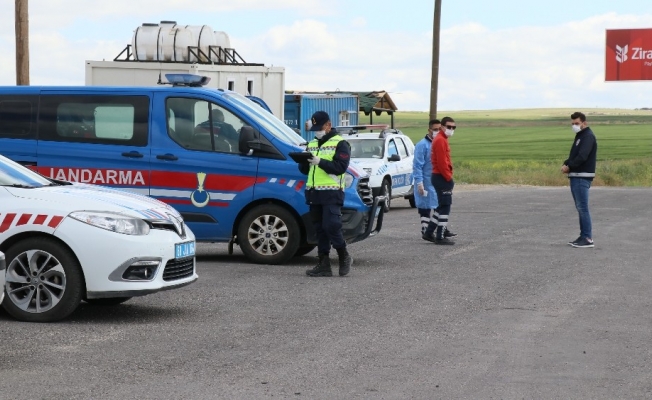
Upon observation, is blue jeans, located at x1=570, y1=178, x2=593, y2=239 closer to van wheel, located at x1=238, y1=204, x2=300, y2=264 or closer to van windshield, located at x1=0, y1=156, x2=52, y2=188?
van wheel, located at x1=238, y1=204, x2=300, y2=264

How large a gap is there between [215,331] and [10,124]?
5.77m

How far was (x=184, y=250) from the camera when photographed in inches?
405

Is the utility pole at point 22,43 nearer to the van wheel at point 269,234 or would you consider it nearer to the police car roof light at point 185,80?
the police car roof light at point 185,80

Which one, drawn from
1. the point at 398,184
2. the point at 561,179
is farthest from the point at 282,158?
the point at 561,179

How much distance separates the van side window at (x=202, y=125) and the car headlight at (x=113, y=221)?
4.18m

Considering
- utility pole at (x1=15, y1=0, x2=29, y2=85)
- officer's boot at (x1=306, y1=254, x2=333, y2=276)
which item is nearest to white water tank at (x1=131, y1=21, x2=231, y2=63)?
utility pole at (x1=15, y1=0, x2=29, y2=85)

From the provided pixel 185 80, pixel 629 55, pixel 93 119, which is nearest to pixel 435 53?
pixel 629 55

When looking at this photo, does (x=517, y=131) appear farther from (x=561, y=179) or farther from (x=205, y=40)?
(x=205, y=40)

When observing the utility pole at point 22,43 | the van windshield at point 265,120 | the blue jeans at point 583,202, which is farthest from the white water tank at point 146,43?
the van windshield at point 265,120

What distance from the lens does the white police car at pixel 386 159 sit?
24.6 m

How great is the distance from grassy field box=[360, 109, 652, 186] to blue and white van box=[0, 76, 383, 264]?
29.8 metres

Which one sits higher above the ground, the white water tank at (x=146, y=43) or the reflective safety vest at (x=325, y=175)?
the white water tank at (x=146, y=43)

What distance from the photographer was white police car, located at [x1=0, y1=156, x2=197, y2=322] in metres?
9.63

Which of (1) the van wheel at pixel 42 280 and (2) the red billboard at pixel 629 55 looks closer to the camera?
(1) the van wheel at pixel 42 280
